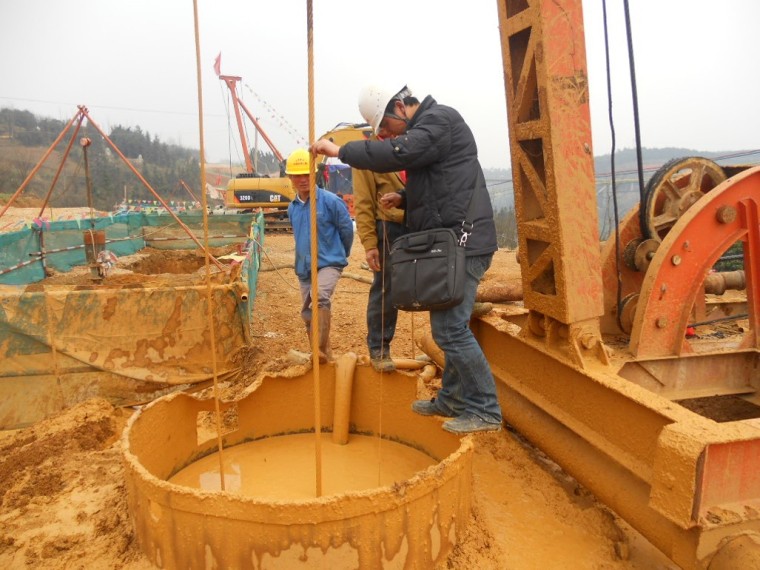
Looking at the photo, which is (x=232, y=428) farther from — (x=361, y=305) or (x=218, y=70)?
(x=218, y=70)

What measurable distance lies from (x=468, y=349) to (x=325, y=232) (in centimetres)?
231

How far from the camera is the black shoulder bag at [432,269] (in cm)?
318

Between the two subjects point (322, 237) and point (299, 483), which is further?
point (322, 237)

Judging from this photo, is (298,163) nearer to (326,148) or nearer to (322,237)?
(322,237)

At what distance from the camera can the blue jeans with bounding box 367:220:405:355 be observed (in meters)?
4.29

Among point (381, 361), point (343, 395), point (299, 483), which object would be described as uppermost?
point (381, 361)

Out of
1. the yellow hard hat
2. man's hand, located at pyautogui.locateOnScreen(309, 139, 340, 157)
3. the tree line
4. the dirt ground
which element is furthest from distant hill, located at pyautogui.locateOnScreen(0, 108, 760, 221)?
man's hand, located at pyautogui.locateOnScreen(309, 139, 340, 157)

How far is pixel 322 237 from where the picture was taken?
207 inches

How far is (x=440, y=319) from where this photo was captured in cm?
338

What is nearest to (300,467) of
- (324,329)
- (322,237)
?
(324,329)

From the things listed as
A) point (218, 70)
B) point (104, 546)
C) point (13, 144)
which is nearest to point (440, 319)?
point (104, 546)

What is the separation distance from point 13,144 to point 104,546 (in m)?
48.0

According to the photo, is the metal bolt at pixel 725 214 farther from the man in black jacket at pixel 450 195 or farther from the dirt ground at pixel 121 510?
the dirt ground at pixel 121 510

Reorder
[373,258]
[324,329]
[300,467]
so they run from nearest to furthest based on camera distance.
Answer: [373,258], [300,467], [324,329]
